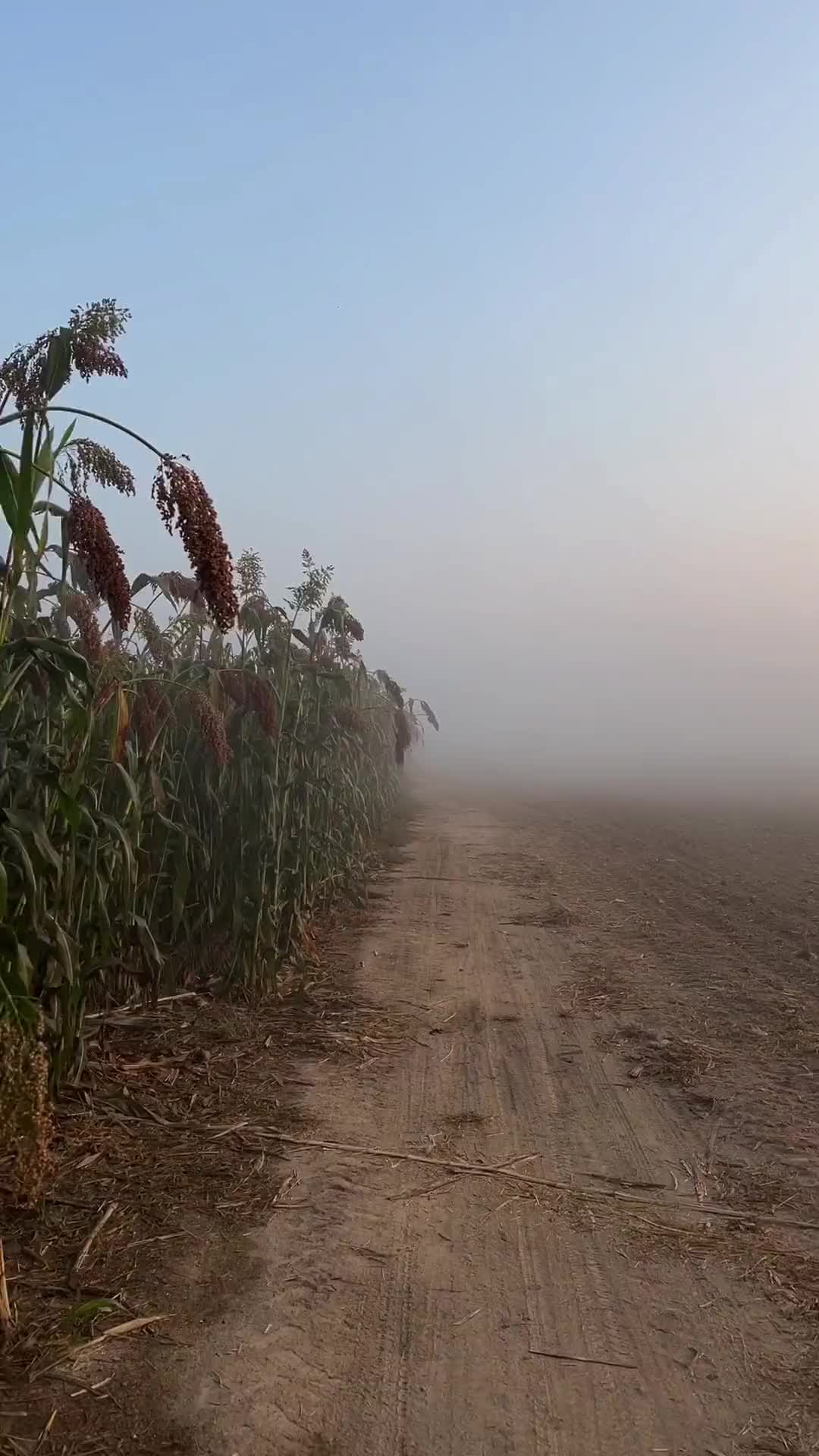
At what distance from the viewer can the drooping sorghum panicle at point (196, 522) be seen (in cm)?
263

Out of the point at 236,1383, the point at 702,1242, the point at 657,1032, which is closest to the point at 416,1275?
the point at 236,1383

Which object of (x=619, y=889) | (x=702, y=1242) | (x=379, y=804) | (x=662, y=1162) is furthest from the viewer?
(x=379, y=804)

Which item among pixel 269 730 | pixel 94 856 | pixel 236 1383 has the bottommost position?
pixel 236 1383

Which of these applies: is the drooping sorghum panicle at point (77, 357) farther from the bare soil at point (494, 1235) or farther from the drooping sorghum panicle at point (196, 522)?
the bare soil at point (494, 1235)

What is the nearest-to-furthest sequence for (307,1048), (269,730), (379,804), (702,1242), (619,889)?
(702,1242)
(307,1048)
(269,730)
(619,889)
(379,804)

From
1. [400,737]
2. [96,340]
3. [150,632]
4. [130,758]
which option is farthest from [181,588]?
[400,737]

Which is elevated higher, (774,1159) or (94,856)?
(94,856)

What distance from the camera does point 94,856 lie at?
4.73 metres

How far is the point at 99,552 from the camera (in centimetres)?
288

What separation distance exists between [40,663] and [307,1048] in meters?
3.33

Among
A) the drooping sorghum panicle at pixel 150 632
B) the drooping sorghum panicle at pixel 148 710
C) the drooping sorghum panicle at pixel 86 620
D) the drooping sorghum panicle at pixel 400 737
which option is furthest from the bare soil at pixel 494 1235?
the drooping sorghum panicle at pixel 400 737

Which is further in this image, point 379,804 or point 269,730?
point 379,804

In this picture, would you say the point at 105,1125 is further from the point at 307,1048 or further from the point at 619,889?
the point at 619,889

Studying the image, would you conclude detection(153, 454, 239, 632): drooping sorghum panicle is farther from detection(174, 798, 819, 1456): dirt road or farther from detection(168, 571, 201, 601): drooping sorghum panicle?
detection(168, 571, 201, 601): drooping sorghum panicle
